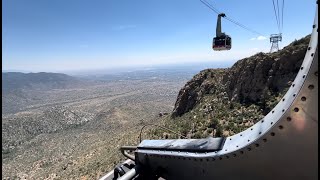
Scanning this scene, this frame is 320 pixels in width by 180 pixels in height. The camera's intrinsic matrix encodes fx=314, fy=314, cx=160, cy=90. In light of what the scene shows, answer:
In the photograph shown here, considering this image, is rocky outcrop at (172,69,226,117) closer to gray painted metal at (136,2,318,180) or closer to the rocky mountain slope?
the rocky mountain slope

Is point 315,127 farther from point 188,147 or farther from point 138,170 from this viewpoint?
point 138,170

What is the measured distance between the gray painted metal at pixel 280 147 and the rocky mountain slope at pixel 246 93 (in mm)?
23599

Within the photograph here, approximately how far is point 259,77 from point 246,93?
2581mm

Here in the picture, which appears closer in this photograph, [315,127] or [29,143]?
[315,127]

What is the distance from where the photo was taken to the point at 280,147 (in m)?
2.96

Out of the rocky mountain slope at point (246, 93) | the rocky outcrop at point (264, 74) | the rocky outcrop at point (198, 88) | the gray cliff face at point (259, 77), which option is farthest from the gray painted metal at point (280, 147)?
the rocky outcrop at point (198, 88)

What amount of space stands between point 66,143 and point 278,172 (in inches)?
4146

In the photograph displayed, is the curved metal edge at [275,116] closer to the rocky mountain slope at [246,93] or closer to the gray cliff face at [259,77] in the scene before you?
the rocky mountain slope at [246,93]

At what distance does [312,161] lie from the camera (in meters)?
2.89

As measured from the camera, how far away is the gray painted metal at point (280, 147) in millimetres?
2654

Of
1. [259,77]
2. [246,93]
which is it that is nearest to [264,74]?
[259,77]

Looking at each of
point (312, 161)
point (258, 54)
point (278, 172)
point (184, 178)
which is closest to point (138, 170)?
point (184, 178)

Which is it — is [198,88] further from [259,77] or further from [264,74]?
[264,74]

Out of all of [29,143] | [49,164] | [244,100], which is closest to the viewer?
[244,100]
